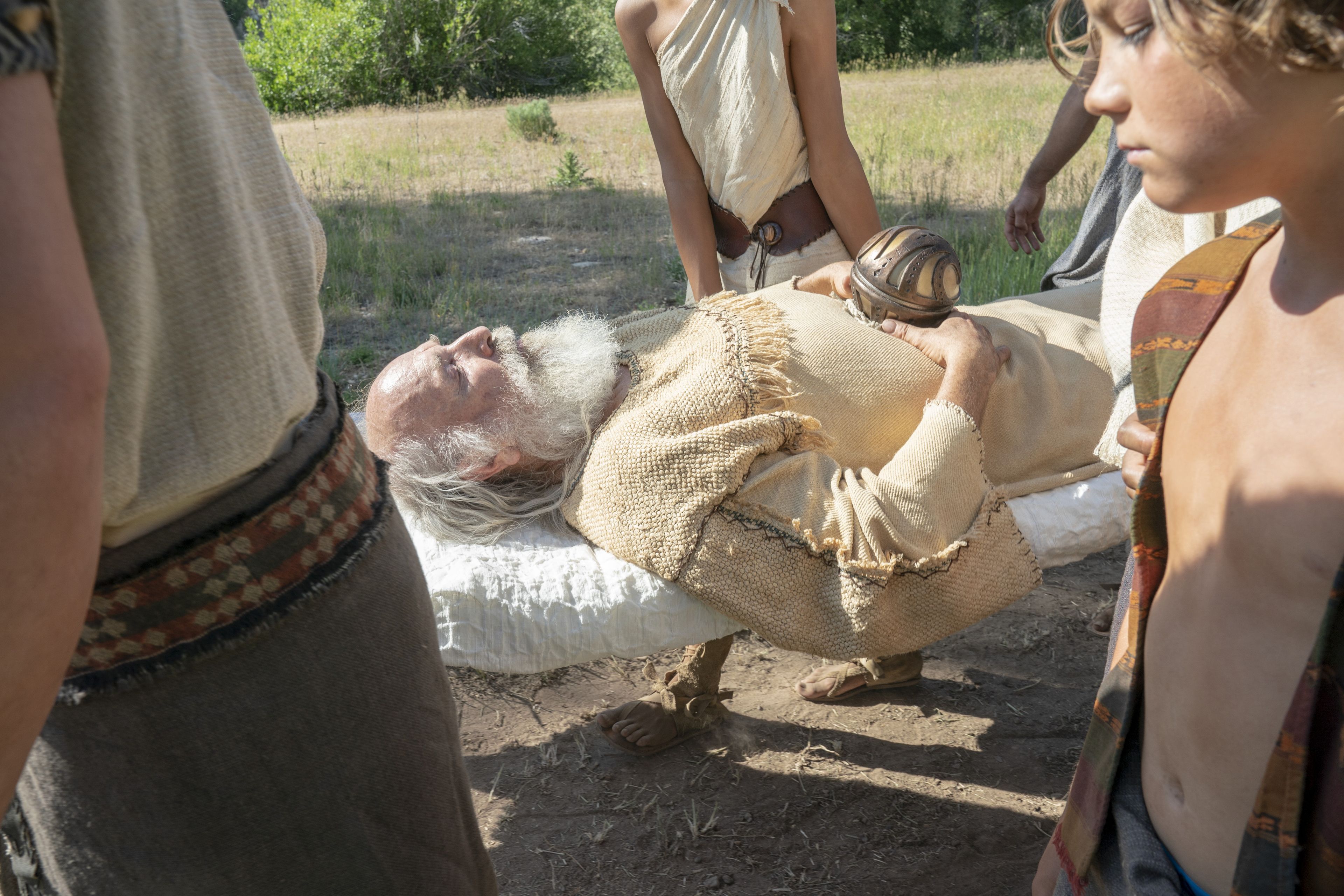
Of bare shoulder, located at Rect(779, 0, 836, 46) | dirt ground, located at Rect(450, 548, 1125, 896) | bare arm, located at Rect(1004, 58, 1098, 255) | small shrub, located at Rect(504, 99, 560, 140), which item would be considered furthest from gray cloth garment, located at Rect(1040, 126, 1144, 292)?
small shrub, located at Rect(504, 99, 560, 140)

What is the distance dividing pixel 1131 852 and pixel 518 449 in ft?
5.92

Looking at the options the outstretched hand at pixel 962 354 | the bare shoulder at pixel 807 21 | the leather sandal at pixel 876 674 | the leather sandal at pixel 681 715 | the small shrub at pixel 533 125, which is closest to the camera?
the outstretched hand at pixel 962 354

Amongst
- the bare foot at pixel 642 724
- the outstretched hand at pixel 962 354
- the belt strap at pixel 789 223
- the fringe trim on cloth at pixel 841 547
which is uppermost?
the belt strap at pixel 789 223

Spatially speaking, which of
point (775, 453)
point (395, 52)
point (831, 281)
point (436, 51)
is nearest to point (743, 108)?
point (831, 281)

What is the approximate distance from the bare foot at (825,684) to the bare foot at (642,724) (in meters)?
0.43

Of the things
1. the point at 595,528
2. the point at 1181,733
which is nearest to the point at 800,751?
the point at 595,528

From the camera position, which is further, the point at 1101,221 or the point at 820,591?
the point at 1101,221

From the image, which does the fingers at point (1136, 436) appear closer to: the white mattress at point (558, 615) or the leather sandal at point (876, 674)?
the white mattress at point (558, 615)

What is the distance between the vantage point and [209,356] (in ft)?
2.83

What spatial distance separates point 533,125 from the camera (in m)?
13.6

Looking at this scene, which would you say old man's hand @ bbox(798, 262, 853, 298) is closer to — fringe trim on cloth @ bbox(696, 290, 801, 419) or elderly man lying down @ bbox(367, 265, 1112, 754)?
elderly man lying down @ bbox(367, 265, 1112, 754)

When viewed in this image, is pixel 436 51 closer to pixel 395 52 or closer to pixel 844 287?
pixel 395 52

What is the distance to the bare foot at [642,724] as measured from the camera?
2.73m

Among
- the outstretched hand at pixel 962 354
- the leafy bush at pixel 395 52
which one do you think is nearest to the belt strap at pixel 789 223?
the outstretched hand at pixel 962 354
